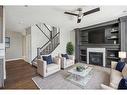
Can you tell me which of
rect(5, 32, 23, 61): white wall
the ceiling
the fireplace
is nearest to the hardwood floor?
the ceiling

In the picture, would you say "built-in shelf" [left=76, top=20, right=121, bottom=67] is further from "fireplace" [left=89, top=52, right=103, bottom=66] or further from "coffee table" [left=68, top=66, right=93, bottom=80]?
"coffee table" [left=68, top=66, right=93, bottom=80]

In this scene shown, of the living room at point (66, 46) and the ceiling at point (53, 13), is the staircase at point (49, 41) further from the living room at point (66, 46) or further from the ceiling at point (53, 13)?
the ceiling at point (53, 13)

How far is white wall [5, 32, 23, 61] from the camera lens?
718 cm

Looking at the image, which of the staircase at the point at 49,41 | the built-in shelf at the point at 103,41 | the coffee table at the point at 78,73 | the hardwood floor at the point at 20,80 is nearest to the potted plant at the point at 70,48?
the built-in shelf at the point at 103,41

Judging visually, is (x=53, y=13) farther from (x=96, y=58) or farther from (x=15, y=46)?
(x=15, y=46)

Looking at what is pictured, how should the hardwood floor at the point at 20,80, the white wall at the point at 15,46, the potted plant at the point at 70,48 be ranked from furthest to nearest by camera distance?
1. the white wall at the point at 15,46
2. the potted plant at the point at 70,48
3. the hardwood floor at the point at 20,80

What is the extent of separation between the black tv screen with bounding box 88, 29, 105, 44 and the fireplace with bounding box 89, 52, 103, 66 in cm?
68

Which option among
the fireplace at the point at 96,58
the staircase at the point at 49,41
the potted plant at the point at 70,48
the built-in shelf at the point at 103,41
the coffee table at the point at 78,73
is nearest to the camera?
the coffee table at the point at 78,73

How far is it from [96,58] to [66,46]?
2.20 meters

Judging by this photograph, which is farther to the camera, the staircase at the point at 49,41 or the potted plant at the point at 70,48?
the potted plant at the point at 70,48

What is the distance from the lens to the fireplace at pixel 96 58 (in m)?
5.14
